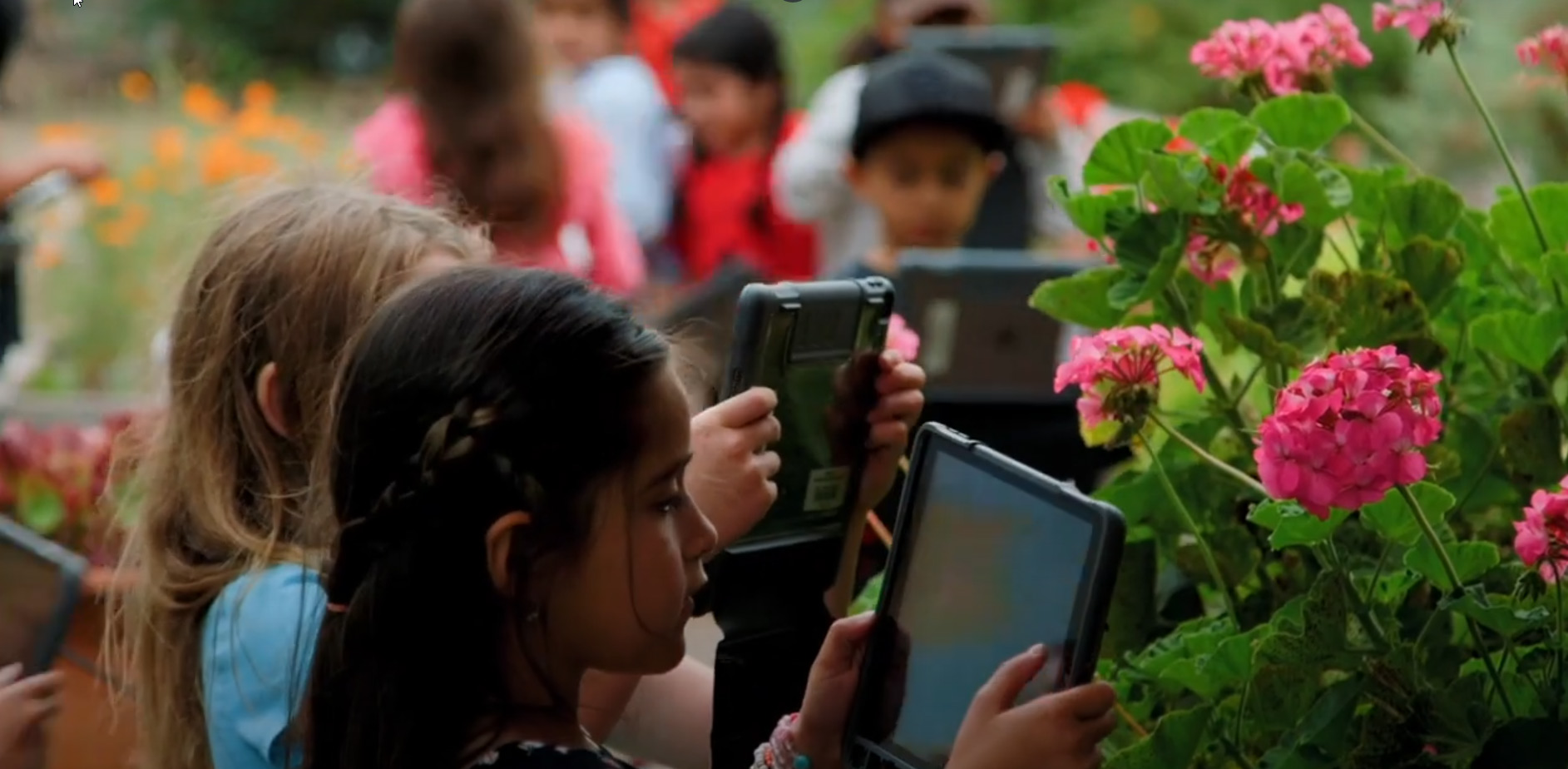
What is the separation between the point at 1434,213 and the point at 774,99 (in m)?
3.87

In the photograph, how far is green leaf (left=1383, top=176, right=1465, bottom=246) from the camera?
1.99 metres

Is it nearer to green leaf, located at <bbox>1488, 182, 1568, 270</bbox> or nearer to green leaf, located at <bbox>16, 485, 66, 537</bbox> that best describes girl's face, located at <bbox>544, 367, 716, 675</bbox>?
green leaf, located at <bbox>1488, 182, 1568, 270</bbox>

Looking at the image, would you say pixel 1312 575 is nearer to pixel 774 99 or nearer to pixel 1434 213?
pixel 1434 213

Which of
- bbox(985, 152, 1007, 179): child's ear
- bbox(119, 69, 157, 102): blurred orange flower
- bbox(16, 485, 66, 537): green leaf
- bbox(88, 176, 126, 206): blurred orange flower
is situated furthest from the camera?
bbox(119, 69, 157, 102): blurred orange flower

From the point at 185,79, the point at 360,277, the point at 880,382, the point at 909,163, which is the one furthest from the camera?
the point at 185,79

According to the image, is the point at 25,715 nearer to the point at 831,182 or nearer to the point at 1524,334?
the point at 1524,334

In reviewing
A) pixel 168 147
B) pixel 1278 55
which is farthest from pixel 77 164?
pixel 1278 55

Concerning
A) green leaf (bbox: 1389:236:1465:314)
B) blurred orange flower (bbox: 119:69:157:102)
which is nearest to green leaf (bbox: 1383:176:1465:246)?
green leaf (bbox: 1389:236:1465:314)

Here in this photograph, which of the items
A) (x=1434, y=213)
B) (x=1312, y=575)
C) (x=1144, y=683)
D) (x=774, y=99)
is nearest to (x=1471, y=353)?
(x=1434, y=213)

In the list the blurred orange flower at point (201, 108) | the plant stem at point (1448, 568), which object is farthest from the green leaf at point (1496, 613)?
the blurred orange flower at point (201, 108)

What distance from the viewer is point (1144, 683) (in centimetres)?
188

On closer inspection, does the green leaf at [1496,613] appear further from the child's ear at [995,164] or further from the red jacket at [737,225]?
the red jacket at [737,225]

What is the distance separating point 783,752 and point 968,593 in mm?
209

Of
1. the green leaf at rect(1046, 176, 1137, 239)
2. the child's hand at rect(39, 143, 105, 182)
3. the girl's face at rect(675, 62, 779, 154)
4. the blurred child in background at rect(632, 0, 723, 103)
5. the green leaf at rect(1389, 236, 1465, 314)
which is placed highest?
the green leaf at rect(1046, 176, 1137, 239)
